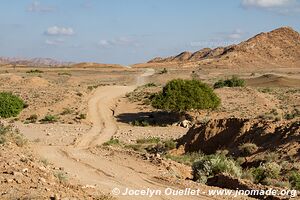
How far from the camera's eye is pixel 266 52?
147 m

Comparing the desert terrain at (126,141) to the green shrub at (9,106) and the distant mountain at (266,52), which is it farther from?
the distant mountain at (266,52)

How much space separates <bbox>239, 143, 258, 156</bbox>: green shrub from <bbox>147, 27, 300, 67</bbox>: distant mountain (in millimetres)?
115252

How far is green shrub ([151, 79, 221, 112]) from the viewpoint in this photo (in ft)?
117

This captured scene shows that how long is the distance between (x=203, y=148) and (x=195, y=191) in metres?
10.6

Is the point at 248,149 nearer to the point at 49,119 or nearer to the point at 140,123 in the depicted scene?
the point at 140,123

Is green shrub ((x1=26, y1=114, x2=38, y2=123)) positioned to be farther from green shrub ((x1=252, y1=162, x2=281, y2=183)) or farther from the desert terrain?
green shrub ((x1=252, y1=162, x2=281, y2=183))

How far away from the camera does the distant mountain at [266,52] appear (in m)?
137

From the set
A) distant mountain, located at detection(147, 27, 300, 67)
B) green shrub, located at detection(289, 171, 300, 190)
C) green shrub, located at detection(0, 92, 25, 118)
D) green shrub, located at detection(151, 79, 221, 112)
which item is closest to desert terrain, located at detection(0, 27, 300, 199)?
green shrub, located at detection(289, 171, 300, 190)

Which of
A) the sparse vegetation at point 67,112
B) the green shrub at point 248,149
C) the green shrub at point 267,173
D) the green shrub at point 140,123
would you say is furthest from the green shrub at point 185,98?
the green shrub at point 267,173

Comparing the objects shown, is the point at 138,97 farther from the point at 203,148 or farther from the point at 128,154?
the point at 128,154

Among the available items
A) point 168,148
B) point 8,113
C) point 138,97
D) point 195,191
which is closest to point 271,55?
point 138,97

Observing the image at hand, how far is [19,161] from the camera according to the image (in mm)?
13242

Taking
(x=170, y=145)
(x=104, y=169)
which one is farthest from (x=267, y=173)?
(x=170, y=145)

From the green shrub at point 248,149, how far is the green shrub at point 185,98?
16.3m
